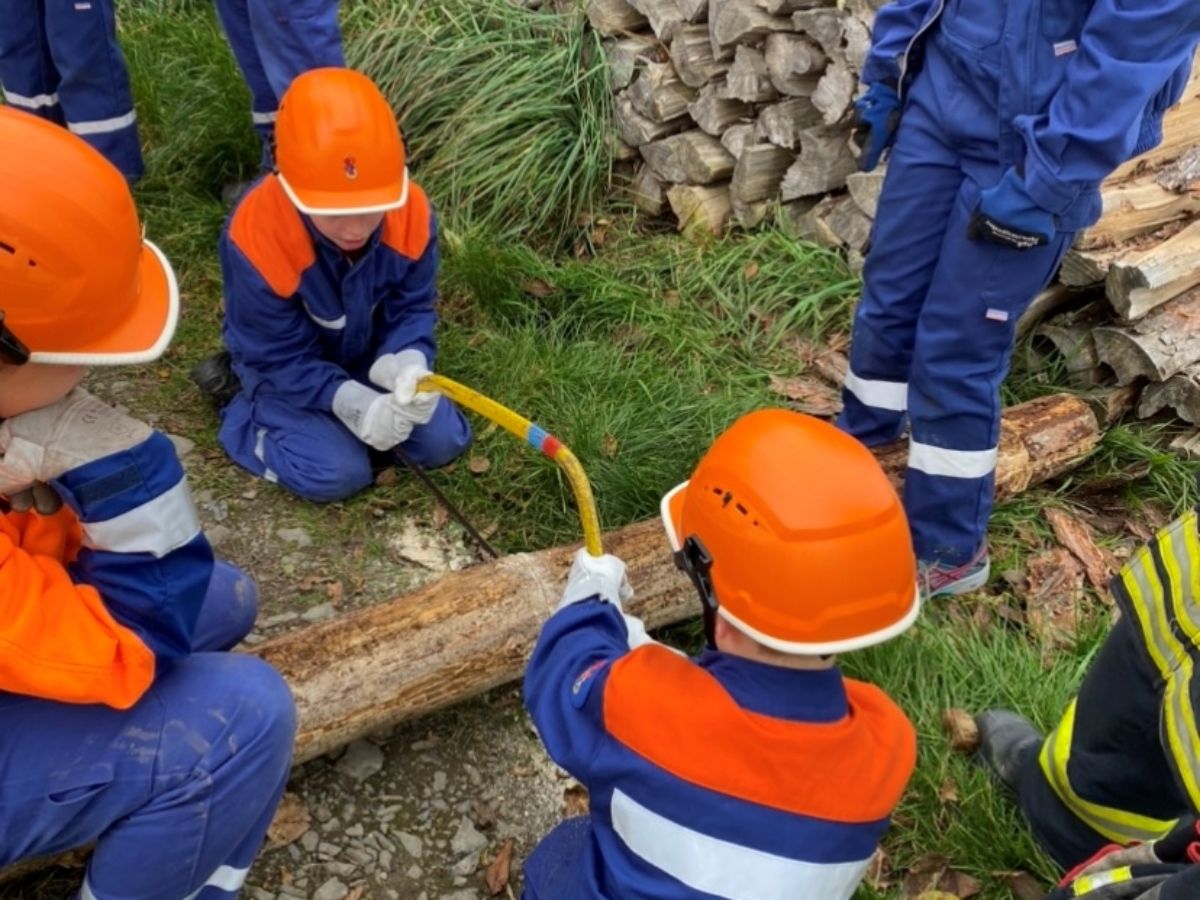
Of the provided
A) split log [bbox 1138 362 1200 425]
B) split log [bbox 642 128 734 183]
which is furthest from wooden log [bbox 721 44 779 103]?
split log [bbox 1138 362 1200 425]

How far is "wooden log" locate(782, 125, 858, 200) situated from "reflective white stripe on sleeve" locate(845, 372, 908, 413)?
117cm

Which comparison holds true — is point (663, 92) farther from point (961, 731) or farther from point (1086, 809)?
point (1086, 809)

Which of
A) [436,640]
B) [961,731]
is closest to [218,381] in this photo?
[436,640]

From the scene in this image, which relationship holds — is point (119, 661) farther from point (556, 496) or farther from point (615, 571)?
point (556, 496)

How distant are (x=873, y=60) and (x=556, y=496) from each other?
1.53 meters

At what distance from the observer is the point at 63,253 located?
1.58 m

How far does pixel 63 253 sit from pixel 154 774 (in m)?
0.82

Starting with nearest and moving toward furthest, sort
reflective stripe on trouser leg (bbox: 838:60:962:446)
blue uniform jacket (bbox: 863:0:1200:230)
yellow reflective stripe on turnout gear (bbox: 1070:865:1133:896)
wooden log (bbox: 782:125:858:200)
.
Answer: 1. yellow reflective stripe on turnout gear (bbox: 1070:865:1133:896)
2. blue uniform jacket (bbox: 863:0:1200:230)
3. reflective stripe on trouser leg (bbox: 838:60:962:446)
4. wooden log (bbox: 782:125:858:200)

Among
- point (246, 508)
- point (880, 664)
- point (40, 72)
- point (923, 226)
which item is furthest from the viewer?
point (40, 72)

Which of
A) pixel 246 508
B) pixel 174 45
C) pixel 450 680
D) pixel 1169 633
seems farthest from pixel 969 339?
pixel 174 45

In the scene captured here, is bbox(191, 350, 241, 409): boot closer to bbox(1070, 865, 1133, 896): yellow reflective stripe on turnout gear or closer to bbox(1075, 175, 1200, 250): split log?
bbox(1075, 175, 1200, 250): split log

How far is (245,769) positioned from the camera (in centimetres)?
188

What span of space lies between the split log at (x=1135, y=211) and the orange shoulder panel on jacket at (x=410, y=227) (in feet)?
6.64

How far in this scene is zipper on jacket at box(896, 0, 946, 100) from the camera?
2.79 metres
